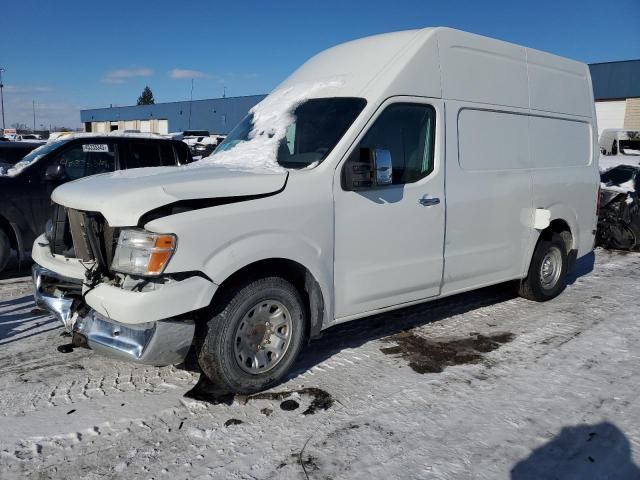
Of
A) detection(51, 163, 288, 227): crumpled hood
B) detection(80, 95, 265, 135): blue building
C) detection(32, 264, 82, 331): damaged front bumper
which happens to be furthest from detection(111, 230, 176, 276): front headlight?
detection(80, 95, 265, 135): blue building

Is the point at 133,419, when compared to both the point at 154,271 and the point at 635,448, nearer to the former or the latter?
the point at 154,271

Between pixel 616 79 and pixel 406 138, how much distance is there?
101 ft

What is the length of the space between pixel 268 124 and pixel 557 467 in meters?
3.27

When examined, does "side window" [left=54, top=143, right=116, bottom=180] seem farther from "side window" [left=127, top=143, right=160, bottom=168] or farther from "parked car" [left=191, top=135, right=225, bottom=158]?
"parked car" [left=191, top=135, right=225, bottom=158]

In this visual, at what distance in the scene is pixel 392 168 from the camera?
4375 mm

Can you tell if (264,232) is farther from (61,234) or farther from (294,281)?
(61,234)

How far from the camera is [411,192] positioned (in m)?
4.46

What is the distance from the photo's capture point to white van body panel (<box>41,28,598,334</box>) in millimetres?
3490

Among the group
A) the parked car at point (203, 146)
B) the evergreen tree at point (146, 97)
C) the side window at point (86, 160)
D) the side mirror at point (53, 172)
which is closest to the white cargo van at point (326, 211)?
the side mirror at point (53, 172)

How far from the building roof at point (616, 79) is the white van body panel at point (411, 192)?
89.4 feet

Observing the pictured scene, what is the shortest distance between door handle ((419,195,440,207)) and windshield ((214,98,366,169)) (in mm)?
898

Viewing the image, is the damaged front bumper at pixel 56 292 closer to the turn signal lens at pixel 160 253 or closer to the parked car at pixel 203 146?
the turn signal lens at pixel 160 253

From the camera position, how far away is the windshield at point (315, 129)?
4.14 m

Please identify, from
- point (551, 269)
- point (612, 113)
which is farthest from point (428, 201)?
point (612, 113)
